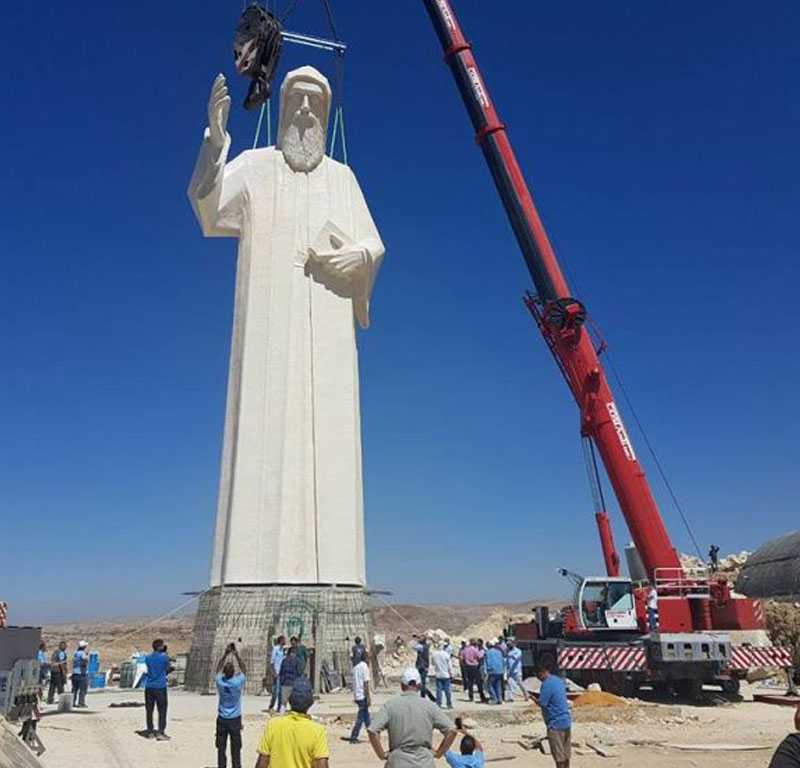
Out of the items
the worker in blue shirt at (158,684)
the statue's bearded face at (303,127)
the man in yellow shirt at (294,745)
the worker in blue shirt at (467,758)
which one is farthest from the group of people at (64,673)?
the statue's bearded face at (303,127)

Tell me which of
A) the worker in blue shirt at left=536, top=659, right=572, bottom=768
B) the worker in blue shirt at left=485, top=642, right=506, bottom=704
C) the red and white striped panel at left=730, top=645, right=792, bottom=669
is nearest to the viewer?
the worker in blue shirt at left=536, top=659, right=572, bottom=768

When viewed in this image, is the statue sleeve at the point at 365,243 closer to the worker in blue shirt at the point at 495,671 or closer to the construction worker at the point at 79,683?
the worker in blue shirt at the point at 495,671

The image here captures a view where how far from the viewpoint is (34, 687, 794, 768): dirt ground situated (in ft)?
37.6

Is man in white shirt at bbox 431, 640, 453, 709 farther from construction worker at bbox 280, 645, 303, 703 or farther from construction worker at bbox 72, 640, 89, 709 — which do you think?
construction worker at bbox 72, 640, 89, 709

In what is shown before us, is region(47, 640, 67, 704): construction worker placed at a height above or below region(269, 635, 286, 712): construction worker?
above

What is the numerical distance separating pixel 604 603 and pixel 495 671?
326 cm

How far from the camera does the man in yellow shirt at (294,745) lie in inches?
200

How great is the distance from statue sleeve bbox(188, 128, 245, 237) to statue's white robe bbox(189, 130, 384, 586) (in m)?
0.03

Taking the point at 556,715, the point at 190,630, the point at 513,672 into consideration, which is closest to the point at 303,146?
the point at 513,672

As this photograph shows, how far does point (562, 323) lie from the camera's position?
787 inches

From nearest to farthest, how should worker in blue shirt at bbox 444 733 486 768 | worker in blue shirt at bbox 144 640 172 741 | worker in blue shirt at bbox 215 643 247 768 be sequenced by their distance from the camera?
worker in blue shirt at bbox 444 733 486 768 → worker in blue shirt at bbox 215 643 247 768 → worker in blue shirt at bbox 144 640 172 741

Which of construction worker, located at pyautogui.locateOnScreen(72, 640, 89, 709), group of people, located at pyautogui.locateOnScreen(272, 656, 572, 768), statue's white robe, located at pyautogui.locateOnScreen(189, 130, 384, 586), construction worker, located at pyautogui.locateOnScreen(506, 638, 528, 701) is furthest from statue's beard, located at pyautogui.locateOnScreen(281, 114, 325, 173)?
group of people, located at pyautogui.locateOnScreen(272, 656, 572, 768)

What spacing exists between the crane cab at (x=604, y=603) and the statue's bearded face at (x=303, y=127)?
12601mm

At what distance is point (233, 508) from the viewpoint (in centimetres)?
1967
